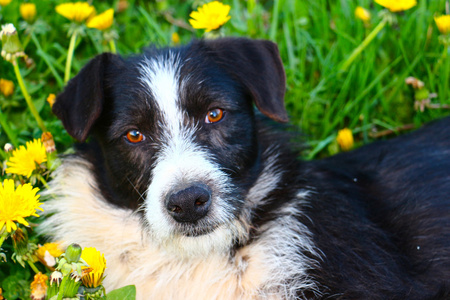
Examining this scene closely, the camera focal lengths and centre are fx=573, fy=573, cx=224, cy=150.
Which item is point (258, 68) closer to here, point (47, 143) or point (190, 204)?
point (190, 204)

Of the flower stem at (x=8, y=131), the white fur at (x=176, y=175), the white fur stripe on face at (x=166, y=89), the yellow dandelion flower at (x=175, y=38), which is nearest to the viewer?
the white fur at (x=176, y=175)

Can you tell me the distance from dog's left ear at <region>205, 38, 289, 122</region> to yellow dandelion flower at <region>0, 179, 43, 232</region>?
4.53ft

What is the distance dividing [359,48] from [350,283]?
2.26m

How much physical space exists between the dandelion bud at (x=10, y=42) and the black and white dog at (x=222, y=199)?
539 mm

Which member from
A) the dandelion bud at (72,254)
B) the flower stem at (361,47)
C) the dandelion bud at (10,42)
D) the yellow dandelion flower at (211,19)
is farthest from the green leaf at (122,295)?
the flower stem at (361,47)

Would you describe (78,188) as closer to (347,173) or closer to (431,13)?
(347,173)

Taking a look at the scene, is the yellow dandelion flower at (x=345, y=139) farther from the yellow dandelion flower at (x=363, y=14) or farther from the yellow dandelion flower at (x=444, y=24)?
the yellow dandelion flower at (x=444, y=24)

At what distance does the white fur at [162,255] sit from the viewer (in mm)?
3236

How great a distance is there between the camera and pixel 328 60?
505cm

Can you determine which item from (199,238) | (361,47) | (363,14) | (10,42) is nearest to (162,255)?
(199,238)

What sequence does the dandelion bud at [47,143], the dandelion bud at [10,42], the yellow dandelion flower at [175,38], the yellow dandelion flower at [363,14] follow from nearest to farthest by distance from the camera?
the dandelion bud at [10,42] < the dandelion bud at [47,143] < the yellow dandelion flower at [363,14] < the yellow dandelion flower at [175,38]

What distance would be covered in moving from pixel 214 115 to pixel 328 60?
2.07 metres

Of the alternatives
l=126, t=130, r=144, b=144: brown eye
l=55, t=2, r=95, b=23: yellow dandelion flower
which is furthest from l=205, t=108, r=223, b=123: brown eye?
l=55, t=2, r=95, b=23: yellow dandelion flower

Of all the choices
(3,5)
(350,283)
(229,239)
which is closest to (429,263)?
(350,283)
